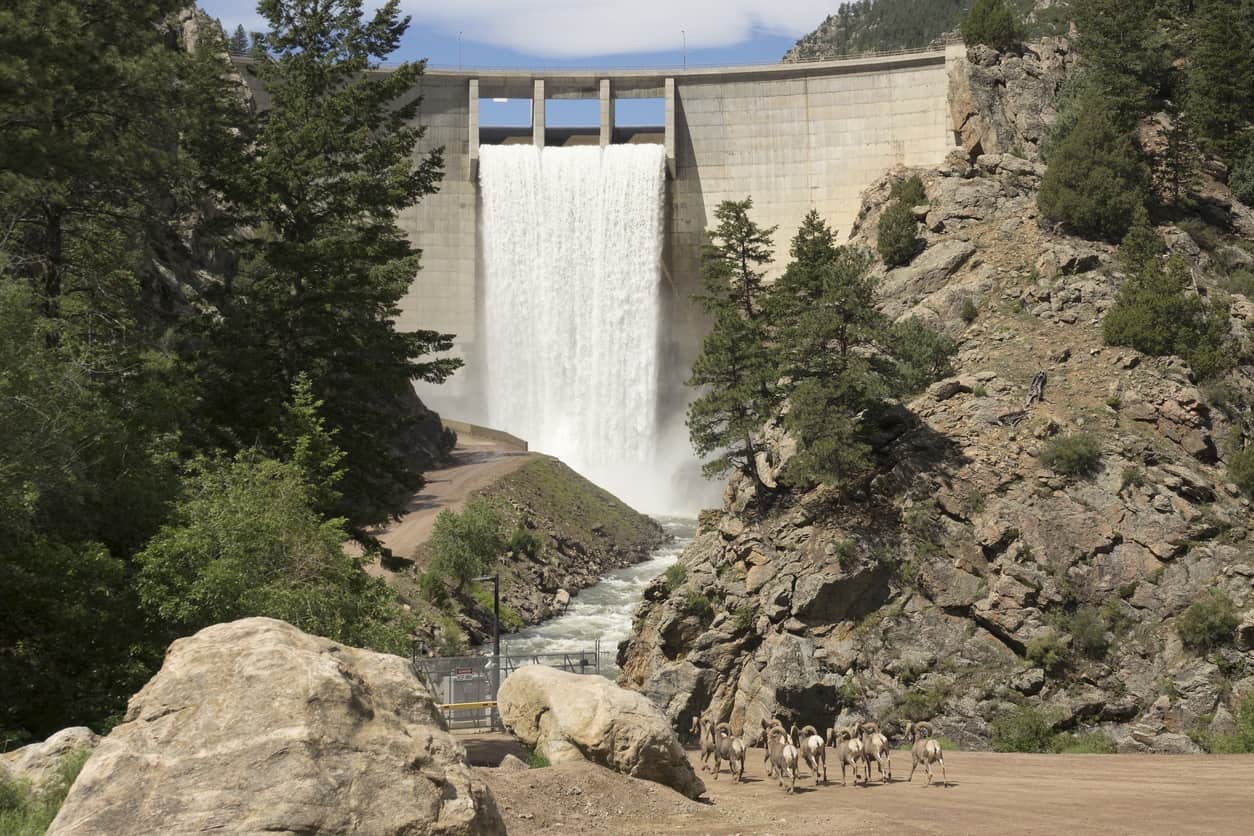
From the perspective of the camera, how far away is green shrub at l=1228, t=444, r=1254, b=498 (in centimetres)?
3934

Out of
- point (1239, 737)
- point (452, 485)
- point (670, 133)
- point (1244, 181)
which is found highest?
point (670, 133)

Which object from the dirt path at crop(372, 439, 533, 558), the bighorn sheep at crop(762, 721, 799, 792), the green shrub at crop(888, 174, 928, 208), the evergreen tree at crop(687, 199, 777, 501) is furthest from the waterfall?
the bighorn sheep at crop(762, 721, 799, 792)

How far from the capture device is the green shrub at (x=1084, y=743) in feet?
106

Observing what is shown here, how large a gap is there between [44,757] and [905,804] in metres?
10.7

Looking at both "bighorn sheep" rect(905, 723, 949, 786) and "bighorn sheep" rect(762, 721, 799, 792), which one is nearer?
"bighorn sheep" rect(762, 721, 799, 792)

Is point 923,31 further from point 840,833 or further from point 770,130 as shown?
point 840,833

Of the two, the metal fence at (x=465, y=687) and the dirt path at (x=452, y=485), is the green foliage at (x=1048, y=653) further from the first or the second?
the dirt path at (x=452, y=485)

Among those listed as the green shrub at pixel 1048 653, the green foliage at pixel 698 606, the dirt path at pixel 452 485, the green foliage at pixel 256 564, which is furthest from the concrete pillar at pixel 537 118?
the green foliage at pixel 256 564

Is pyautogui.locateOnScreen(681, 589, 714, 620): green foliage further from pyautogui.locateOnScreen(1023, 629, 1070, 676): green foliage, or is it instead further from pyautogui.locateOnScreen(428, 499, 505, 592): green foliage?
pyautogui.locateOnScreen(428, 499, 505, 592): green foliage

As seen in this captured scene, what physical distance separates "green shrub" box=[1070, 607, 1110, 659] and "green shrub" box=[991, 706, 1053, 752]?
2.73 m

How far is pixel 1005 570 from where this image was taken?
3769 centimetres

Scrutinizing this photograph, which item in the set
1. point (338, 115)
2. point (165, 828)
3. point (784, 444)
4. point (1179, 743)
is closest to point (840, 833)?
point (165, 828)

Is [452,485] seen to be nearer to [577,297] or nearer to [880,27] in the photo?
[577,297]

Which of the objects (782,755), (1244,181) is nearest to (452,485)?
(1244,181)
